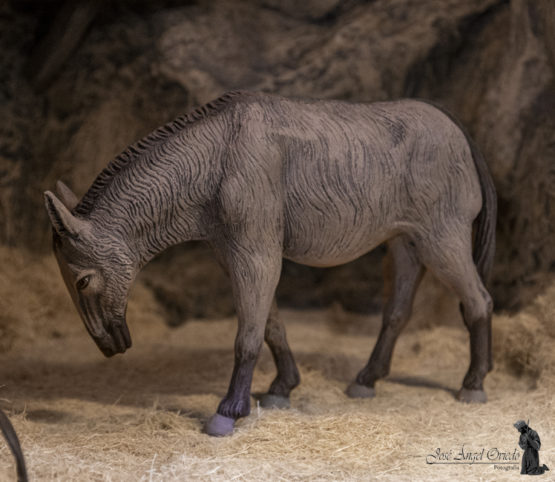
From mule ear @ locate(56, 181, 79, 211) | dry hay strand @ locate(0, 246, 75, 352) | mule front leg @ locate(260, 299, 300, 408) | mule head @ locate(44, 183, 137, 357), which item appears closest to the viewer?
mule head @ locate(44, 183, 137, 357)

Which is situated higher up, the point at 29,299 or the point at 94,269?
the point at 94,269

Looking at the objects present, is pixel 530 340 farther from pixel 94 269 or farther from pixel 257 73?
pixel 94 269

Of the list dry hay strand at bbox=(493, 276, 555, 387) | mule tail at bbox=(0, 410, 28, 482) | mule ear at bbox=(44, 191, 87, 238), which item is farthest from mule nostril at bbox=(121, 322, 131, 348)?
dry hay strand at bbox=(493, 276, 555, 387)

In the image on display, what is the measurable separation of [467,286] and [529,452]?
49.4 inches

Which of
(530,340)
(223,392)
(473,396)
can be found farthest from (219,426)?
(530,340)

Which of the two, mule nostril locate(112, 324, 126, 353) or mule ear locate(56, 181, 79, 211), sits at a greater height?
mule ear locate(56, 181, 79, 211)

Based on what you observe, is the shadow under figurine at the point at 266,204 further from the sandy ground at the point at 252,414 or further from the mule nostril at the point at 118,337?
the sandy ground at the point at 252,414

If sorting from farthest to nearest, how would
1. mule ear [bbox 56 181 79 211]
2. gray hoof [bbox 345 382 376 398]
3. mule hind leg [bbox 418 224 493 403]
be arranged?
gray hoof [bbox 345 382 376 398], mule hind leg [bbox 418 224 493 403], mule ear [bbox 56 181 79 211]

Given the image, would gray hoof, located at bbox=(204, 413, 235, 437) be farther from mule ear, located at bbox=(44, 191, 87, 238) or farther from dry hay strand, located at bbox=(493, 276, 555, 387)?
dry hay strand, located at bbox=(493, 276, 555, 387)

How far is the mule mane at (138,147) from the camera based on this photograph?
11.7ft

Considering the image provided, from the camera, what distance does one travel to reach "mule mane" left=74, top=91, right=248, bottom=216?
3562 mm

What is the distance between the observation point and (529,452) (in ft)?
9.87

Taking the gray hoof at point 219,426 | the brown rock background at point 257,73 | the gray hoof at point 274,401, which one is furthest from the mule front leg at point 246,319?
the brown rock background at point 257,73

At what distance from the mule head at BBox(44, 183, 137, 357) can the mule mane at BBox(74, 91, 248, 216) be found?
0.12 meters
